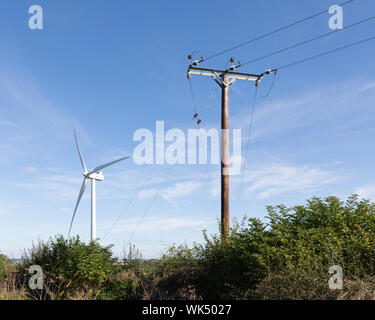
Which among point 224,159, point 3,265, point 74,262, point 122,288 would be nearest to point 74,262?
point 74,262

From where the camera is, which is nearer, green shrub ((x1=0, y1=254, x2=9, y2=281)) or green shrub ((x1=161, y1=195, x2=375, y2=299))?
green shrub ((x1=161, y1=195, x2=375, y2=299))

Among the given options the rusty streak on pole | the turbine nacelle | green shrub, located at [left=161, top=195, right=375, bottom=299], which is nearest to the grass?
green shrub, located at [left=161, top=195, right=375, bottom=299]

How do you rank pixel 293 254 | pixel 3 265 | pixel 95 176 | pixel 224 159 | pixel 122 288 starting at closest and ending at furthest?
pixel 293 254 → pixel 122 288 → pixel 224 159 → pixel 3 265 → pixel 95 176

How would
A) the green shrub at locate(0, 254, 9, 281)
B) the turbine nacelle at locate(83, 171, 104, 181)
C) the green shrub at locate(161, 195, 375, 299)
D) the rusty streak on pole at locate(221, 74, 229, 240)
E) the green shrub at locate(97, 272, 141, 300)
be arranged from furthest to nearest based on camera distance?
the turbine nacelle at locate(83, 171, 104, 181) < the green shrub at locate(0, 254, 9, 281) < the rusty streak on pole at locate(221, 74, 229, 240) < the green shrub at locate(97, 272, 141, 300) < the green shrub at locate(161, 195, 375, 299)

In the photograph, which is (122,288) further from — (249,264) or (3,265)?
(3,265)

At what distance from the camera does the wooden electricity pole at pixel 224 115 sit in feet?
52.2

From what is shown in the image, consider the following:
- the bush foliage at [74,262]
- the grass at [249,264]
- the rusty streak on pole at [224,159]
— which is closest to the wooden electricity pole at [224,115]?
the rusty streak on pole at [224,159]

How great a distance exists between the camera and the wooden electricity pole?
52.2 feet

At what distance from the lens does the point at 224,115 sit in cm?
1675

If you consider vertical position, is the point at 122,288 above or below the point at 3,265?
below

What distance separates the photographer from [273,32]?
18.7m

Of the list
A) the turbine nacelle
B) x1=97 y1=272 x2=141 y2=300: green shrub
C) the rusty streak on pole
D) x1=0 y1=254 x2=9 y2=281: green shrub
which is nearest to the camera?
x1=97 y1=272 x2=141 y2=300: green shrub

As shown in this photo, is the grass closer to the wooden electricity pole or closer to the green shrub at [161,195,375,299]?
the green shrub at [161,195,375,299]

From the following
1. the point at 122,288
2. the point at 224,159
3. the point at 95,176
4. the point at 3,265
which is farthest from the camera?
the point at 95,176
